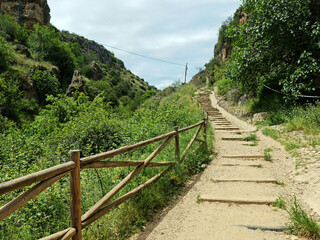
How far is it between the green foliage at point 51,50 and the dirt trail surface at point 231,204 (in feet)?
125

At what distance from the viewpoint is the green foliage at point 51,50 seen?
Answer: 34.7 metres

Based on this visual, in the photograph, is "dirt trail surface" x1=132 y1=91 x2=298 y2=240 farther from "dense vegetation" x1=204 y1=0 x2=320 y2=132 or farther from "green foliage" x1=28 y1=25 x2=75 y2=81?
"green foliage" x1=28 y1=25 x2=75 y2=81

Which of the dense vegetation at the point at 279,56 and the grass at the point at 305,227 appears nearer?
the grass at the point at 305,227

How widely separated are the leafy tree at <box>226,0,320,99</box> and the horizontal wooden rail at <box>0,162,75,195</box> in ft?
32.9

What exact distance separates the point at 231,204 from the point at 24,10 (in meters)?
56.1

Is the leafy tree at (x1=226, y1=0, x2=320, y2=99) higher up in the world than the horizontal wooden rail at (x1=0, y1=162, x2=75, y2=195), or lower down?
higher up

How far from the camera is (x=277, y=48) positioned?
411 inches

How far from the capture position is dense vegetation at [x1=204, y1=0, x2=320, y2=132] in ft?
29.2

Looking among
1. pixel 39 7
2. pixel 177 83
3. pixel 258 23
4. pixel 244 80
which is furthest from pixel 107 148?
pixel 39 7

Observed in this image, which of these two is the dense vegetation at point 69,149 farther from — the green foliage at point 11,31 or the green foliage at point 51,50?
the green foliage at point 11,31

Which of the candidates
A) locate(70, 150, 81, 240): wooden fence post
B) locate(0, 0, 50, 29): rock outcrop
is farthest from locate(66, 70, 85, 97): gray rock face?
locate(0, 0, 50, 29): rock outcrop

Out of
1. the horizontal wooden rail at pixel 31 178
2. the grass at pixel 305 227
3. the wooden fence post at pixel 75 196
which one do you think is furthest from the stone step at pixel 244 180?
the horizontal wooden rail at pixel 31 178

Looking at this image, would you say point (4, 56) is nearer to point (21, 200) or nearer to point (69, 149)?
point (69, 149)

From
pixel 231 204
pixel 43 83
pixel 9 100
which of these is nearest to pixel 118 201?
pixel 231 204
